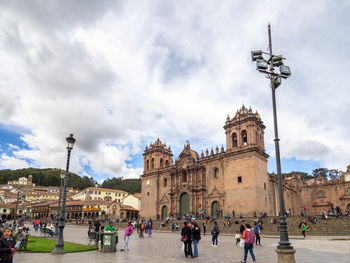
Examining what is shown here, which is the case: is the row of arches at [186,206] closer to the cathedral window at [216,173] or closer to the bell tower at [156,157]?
the cathedral window at [216,173]

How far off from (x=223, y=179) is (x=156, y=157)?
15.5m

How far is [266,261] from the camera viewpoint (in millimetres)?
9992

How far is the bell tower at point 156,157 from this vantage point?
4936 cm

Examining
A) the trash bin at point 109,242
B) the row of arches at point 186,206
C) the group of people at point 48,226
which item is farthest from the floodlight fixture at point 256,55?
the row of arches at point 186,206

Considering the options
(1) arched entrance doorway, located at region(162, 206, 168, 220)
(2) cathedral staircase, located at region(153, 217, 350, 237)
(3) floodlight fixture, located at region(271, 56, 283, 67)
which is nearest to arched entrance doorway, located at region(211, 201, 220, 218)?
(1) arched entrance doorway, located at region(162, 206, 168, 220)

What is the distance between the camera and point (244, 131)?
126ft

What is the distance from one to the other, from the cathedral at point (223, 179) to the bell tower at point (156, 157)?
156cm

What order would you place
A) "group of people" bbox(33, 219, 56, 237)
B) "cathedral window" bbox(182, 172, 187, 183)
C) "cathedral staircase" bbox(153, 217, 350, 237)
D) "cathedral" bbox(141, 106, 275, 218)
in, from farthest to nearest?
"cathedral window" bbox(182, 172, 187, 183) → "cathedral" bbox(141, 106, 275, 218) → "cathedral staircase" bbox(153, 217, 350, 237) → "group of people" bbox(33, 219, 56, 237)

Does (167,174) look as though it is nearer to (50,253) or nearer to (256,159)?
(256,159)

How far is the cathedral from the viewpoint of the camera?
115 ft

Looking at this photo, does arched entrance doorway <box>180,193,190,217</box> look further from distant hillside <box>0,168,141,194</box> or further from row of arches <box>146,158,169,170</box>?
distant hillside <box>0,168,141,194</box>

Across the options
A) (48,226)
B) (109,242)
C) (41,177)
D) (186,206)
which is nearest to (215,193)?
(186,206)

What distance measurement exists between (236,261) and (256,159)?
27052 millimetres

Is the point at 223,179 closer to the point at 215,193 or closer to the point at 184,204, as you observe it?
the point at 215,193
